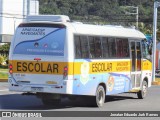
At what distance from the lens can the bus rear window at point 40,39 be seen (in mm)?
17156

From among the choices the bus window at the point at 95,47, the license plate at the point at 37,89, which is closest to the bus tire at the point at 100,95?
the bus window at the point at 95,47

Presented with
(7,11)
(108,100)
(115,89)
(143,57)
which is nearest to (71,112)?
(115,89)

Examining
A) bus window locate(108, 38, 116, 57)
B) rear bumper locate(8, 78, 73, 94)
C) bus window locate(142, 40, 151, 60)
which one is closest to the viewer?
rear bumper locate(8, 78, 73, 94)

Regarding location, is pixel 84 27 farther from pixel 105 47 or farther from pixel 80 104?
pixel 80 104

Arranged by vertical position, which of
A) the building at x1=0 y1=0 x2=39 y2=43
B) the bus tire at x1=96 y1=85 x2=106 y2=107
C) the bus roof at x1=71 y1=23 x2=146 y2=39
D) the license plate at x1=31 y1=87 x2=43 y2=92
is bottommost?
the bus tire at x1=96 y1=85 x2=106 y2=107

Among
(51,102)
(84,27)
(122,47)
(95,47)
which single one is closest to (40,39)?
(84,27)

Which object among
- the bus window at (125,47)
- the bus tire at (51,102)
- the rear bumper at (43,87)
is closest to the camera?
the rear bumper at (43,87)

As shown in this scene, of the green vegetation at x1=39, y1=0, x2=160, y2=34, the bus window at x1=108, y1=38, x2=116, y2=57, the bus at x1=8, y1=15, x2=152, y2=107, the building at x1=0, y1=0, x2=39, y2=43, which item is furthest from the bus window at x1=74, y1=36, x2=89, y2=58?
the building at x1=0, y1=0, x2=39, y2=43

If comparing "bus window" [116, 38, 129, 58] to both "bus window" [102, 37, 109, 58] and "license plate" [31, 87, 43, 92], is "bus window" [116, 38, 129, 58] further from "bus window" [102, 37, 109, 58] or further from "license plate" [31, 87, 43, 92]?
"license plate" [31, 87, 43, 92]

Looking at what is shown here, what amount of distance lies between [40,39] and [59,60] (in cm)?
100

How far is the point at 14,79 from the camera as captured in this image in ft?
58.0

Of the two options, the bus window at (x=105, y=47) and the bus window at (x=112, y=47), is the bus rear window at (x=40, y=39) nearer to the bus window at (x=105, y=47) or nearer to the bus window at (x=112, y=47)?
the bus window at (x=105, y=47)

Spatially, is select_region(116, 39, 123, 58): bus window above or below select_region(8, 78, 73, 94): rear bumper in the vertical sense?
above

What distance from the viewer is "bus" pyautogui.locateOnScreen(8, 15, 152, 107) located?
17031mm
